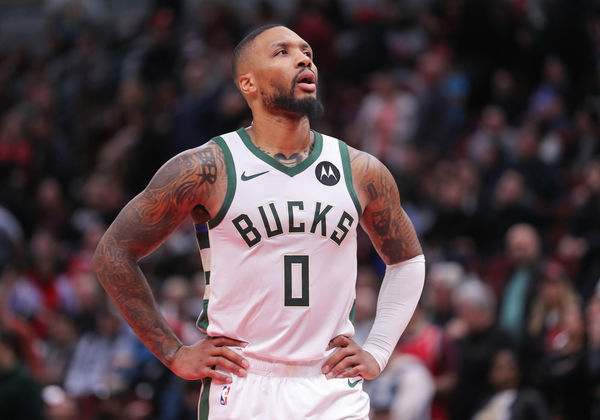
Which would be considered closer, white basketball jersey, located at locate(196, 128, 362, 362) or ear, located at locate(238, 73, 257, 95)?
white basketball jersey, located at locate(196, 128, 362, 362)

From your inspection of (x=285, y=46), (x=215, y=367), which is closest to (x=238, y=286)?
(x=215, y=367)

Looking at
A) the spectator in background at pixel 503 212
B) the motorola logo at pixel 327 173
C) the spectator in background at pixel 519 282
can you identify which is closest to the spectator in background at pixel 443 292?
the spectator in background at pixel 519 282

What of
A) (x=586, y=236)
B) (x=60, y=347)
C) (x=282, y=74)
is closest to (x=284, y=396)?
(x=282, y=74)

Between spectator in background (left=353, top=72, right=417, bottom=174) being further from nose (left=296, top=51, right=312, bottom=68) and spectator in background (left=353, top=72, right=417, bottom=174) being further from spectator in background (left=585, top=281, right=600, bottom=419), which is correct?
nose (left=296, top=51, right=312, bottom=68)

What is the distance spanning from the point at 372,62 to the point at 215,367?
35.6 feet

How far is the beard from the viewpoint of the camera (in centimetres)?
490

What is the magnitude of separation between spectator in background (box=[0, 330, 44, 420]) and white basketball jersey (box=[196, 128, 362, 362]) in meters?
3.87

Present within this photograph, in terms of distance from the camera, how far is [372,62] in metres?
15.1

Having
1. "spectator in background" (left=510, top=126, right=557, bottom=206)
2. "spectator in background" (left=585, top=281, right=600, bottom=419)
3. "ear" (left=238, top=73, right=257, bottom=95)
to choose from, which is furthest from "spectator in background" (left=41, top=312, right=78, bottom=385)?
"ear" (left=238, top=73, right=257, bottom=95)

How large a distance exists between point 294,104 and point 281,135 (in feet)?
0.54

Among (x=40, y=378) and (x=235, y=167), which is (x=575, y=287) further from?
(x=235, y=167)

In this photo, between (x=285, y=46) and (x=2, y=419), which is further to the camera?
(x=2, y=419)

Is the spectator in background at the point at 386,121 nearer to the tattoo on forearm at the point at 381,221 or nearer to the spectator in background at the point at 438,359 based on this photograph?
the spectator in background at the point at 438,359

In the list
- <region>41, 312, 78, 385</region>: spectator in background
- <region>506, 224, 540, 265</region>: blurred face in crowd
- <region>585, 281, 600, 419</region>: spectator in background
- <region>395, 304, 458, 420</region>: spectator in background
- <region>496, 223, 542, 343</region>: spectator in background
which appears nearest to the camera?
<region>585, 281, 600, 419</region>: spectator in background
